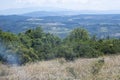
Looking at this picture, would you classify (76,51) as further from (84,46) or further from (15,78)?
(15,78)

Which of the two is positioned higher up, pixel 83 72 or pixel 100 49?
pixel 83 72

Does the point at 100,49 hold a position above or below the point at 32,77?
below

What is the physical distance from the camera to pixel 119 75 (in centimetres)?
818

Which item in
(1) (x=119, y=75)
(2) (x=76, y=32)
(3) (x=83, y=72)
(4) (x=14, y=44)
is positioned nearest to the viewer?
(1) (x=119, y=75)

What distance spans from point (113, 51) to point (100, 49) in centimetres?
78

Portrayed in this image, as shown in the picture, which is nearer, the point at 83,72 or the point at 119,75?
the point at 119,75

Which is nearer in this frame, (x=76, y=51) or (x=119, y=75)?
(x=119, y=75)

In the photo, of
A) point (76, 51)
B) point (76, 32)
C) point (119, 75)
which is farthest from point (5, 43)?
point (76, 32)

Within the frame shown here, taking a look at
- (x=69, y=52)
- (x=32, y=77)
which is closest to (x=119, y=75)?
(x=32, y=77)

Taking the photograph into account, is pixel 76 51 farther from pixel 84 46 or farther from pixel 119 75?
pixel 119 75

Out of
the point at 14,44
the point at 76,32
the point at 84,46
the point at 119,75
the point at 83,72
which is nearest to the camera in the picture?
the point at 119,75

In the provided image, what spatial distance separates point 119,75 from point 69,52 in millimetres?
7708

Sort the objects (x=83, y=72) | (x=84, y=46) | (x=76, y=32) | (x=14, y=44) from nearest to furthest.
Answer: (x=83, y=72) < (x=14, y=44) < (x=84, y=46) < (x=76, y=32)

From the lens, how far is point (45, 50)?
17109 millimetres
